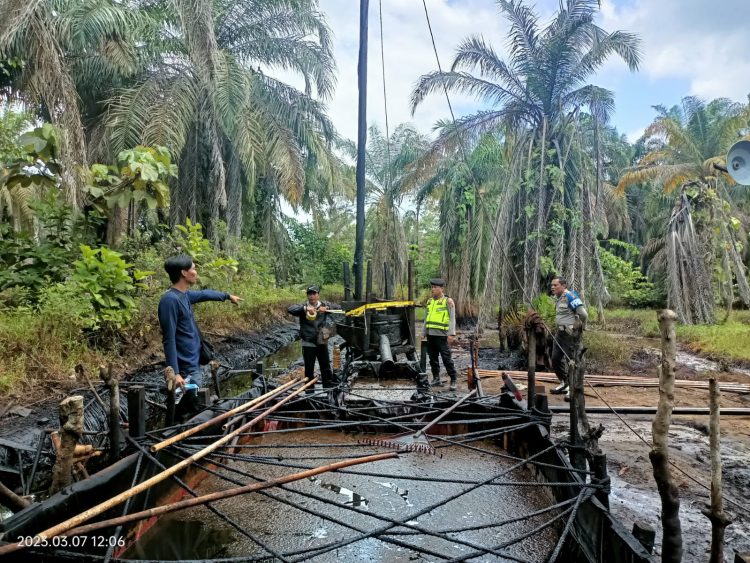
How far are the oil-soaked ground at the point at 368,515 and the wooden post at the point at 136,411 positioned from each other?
817mm

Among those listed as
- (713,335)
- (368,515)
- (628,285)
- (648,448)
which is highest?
(628,285)

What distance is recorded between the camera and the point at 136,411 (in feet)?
12.7

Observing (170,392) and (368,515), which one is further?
(170,392)

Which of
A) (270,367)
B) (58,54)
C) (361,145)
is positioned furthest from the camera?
(270,367)

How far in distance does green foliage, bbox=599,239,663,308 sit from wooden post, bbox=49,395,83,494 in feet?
60.8

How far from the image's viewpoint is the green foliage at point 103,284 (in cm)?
722

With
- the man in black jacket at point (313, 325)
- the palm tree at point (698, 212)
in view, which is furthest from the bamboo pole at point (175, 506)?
the palm tree at point (698, 212)

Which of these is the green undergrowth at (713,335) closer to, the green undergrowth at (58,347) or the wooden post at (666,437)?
the green undergrowth at (58,347)

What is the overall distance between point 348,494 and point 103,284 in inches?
199

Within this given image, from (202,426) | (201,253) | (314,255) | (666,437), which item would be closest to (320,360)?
(202,426)

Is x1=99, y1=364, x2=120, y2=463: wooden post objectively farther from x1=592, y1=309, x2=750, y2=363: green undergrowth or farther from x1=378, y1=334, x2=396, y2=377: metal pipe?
x1=592, y1=309, x2=750, y2=363: green undergrowth

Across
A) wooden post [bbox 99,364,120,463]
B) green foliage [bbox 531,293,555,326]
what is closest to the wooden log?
wooden post [bbox 99,364,120,463]

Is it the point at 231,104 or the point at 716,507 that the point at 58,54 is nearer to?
the point at 231,104

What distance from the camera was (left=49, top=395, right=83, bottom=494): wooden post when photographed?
2.88 meters
